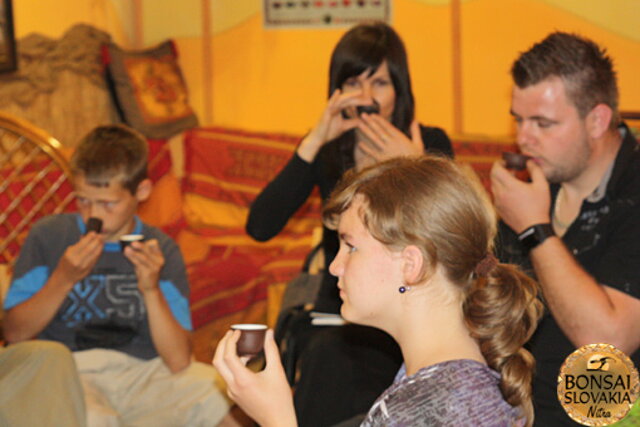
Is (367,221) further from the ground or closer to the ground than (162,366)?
further from the ground

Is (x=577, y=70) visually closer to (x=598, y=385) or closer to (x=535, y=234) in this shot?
(x=535, y=234)

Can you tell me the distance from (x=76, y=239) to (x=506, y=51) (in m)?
2.66

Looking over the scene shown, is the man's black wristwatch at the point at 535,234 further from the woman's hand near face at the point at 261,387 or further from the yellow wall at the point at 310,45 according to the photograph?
the yellow wall at the point at 310,45

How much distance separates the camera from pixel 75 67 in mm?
4070

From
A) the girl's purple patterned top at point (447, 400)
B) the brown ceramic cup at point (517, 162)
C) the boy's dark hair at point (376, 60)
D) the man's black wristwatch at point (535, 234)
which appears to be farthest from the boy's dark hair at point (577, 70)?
the girl's purple patterned top at point (447, 400)

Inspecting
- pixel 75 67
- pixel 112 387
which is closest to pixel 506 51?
pixel 75 67

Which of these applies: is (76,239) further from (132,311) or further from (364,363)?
(364,363)

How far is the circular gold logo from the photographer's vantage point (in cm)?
154

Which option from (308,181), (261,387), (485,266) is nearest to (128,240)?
(308,181)

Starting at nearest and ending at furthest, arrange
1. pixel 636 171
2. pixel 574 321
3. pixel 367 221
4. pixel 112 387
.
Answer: pixel 367 221, pixel 574 321, pixel 636 171, pixel 112 387

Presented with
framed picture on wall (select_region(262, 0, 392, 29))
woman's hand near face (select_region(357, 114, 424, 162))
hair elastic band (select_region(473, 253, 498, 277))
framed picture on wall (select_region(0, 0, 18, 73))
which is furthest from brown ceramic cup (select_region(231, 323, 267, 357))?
framed picture on wall (select_region(262, 0, 392, 29))

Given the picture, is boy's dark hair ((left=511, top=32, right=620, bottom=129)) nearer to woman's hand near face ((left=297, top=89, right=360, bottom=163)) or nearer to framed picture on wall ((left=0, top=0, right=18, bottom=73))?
woman's hand near face ((left=297, top=89, right=360, bottom=163))

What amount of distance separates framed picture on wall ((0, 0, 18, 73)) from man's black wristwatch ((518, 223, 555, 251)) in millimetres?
2468

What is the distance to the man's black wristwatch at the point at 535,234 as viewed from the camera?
1800 millimetres
